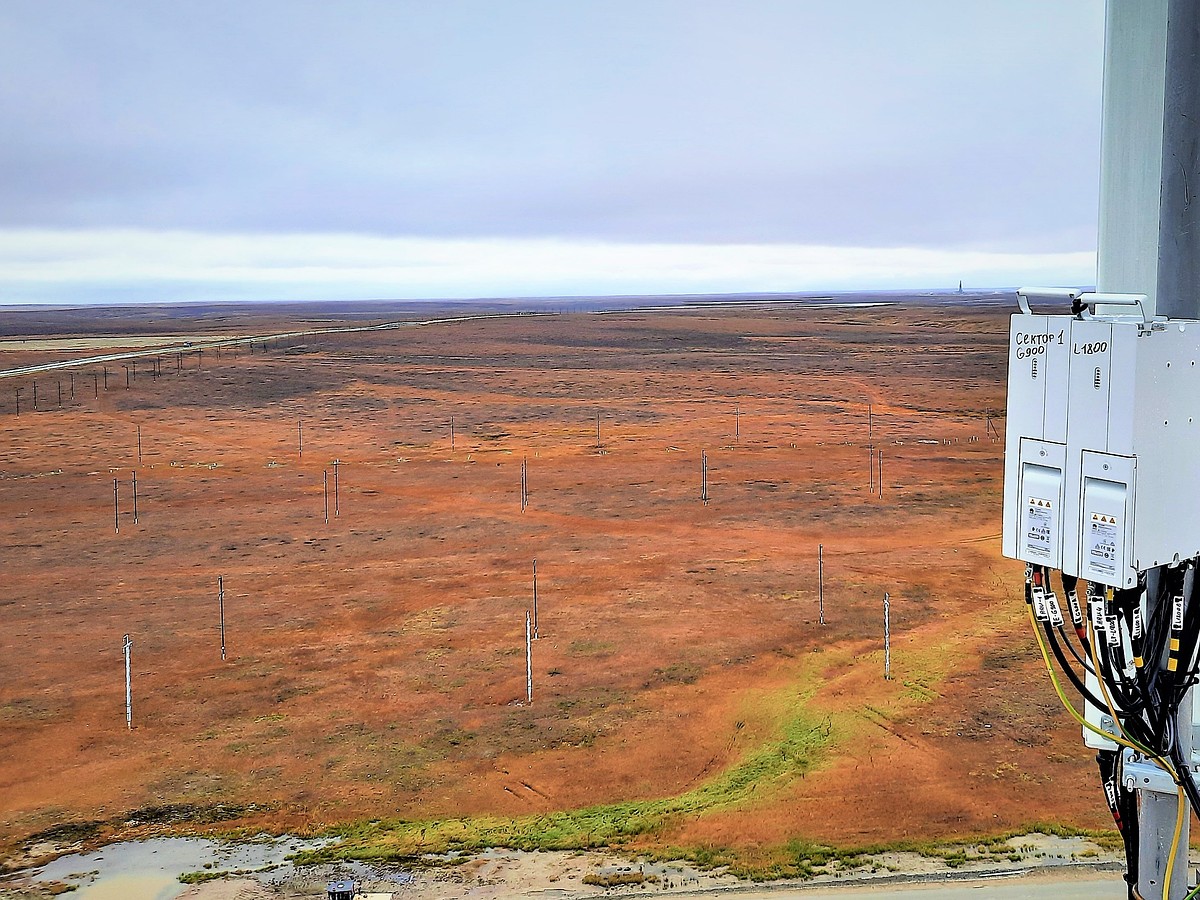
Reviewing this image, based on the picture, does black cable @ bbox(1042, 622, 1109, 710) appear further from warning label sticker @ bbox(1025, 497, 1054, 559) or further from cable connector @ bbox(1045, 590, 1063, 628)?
warning label sticker @ bbox(1025, 497, 1054, 559)

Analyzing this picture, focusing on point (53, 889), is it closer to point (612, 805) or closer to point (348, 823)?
point (348, 823)

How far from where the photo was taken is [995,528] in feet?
80.9

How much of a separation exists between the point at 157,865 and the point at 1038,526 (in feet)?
30.8

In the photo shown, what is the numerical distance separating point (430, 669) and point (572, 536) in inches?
345

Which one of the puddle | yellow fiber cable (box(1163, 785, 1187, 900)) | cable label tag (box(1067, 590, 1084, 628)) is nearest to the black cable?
cable label tag (box(1067, 590, 1084, 628))

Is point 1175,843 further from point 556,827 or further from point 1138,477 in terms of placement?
point 556,827

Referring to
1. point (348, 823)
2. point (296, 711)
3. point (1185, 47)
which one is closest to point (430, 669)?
point (296, 711)

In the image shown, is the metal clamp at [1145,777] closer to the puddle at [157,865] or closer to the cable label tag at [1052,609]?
the cable label tag at [1052,609]

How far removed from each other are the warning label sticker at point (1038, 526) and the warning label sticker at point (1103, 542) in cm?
20

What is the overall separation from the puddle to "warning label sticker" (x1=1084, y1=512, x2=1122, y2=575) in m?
8.47

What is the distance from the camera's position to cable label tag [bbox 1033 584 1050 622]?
15.3ft

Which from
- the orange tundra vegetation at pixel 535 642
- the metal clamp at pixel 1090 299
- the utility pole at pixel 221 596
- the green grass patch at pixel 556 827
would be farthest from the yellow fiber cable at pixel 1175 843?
the utility pole at pixel 221 596

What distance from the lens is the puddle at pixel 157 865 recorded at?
1002 cm

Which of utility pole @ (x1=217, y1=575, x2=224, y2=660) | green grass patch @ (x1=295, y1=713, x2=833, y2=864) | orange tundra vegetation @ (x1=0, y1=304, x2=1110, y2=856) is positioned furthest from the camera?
utility pole @ (x1=217, y1=575, x2=224, y2=660)
